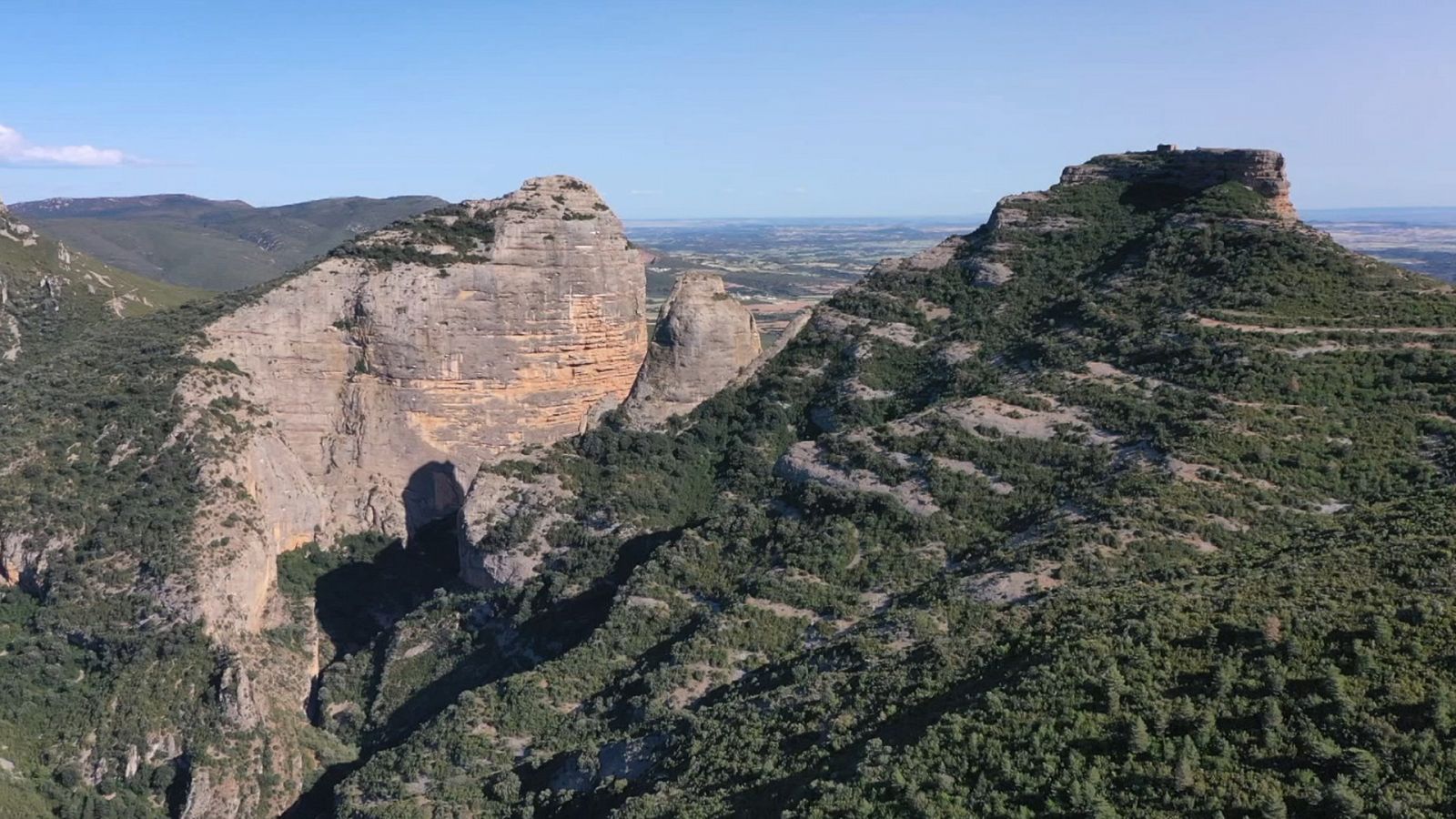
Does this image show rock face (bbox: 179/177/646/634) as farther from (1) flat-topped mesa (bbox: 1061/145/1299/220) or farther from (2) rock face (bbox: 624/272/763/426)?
(1) flat-topped mesa (bbox: 1061/145/1299/220)

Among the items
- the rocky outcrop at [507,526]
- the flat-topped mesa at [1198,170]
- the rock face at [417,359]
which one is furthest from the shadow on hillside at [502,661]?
the flat-topped mesa at [1198,170]

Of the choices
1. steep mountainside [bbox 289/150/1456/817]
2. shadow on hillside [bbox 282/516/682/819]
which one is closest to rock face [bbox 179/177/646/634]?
steep mountainside [bbox 289/150/1456/817]

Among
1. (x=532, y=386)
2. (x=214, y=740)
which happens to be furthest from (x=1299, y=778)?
(x=532, y=386)

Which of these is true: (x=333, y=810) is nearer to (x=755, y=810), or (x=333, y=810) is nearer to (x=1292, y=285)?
(x=755, y=810)

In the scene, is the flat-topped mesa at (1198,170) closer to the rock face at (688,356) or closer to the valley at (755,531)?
the valley at (755,531)

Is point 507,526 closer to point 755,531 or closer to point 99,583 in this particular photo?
point 755,531

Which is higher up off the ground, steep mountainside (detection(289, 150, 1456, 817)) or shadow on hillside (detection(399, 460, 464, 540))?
steep mountainside (detection(289, 150, 1456, 817))
